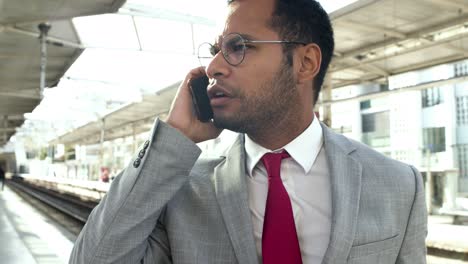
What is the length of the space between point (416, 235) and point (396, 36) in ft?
33.6

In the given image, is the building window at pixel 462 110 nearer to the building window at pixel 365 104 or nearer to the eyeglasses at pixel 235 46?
the building window at pixel 365 104

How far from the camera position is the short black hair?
1.61 metres

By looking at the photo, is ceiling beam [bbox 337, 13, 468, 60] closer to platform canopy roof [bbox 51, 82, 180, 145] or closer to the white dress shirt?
platform canopy roof [bbox 51, 82, 180, 145]

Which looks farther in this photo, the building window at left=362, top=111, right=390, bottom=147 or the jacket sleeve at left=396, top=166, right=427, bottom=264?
the building window at left=362, top=111, right=390, bottom=147

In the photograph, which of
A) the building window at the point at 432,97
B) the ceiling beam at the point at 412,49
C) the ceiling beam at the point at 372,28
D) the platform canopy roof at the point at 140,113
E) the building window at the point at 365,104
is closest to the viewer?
the ceiling beam at the point at 372,28

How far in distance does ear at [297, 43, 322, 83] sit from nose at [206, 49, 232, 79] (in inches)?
10.0

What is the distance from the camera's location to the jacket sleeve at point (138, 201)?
1.42 meters

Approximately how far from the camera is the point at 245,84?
153 cm

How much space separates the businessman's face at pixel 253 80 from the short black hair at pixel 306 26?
0.10 feet

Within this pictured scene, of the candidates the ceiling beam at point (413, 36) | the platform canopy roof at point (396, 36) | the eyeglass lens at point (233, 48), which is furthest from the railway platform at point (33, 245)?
the ceiling beam at point (413, 36)

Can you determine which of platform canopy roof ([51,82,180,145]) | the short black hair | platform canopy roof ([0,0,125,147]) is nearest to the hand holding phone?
the short black hair

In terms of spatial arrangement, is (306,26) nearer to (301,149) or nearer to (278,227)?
(301,149)

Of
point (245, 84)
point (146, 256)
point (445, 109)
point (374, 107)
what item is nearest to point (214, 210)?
point (146, 256)

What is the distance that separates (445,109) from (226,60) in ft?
32.0
